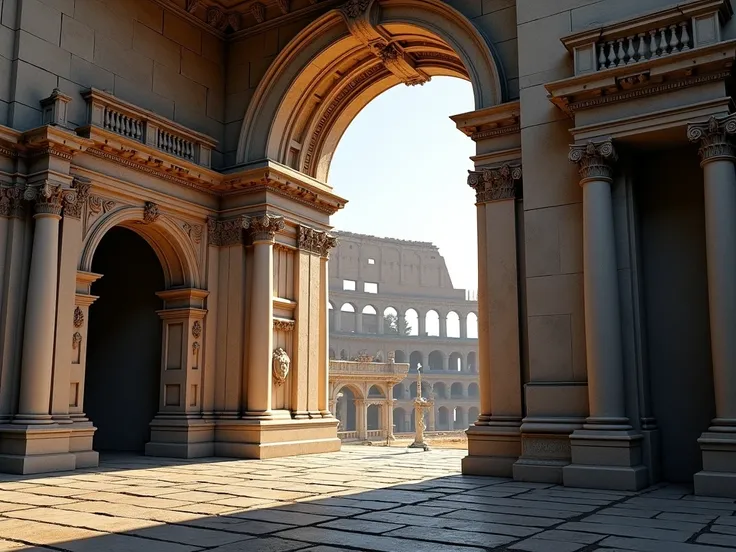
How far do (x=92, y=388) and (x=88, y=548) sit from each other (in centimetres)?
1420

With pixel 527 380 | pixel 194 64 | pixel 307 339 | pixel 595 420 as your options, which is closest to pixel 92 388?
pixel 307 339

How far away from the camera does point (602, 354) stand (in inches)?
441

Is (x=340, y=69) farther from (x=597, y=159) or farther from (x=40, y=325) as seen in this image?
(x=40, y=325)

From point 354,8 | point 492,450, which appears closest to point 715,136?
point 492,450

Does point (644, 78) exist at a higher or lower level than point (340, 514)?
higher

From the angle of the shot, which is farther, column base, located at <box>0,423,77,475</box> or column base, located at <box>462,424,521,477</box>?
column base, located at <box>0,423,77,475</box>

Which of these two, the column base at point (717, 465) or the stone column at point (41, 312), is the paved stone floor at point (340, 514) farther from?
the stone column at point (41, 312)

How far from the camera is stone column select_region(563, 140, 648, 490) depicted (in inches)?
426

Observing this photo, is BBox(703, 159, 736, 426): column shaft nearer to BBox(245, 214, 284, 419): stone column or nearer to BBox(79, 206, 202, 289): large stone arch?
BBox(245, 214, 284, 419): stone column

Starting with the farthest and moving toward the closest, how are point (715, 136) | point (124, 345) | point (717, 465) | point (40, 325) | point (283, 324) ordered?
point (124, 345), point (283, 324), point (40, 325), point (715, 136), point (717, 465)

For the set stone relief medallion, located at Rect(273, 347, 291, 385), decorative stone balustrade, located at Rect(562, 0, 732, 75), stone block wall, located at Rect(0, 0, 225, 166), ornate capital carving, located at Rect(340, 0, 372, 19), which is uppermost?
ornate capital carving, located at Rect(340, 0, 372, 19)

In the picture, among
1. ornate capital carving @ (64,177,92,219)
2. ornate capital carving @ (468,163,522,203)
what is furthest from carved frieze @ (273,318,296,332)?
ornate capital carving @ (468,163,522,203)

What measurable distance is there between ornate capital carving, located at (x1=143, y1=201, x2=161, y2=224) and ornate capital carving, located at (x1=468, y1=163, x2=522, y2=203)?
7031mm

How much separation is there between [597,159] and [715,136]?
1.71 m
